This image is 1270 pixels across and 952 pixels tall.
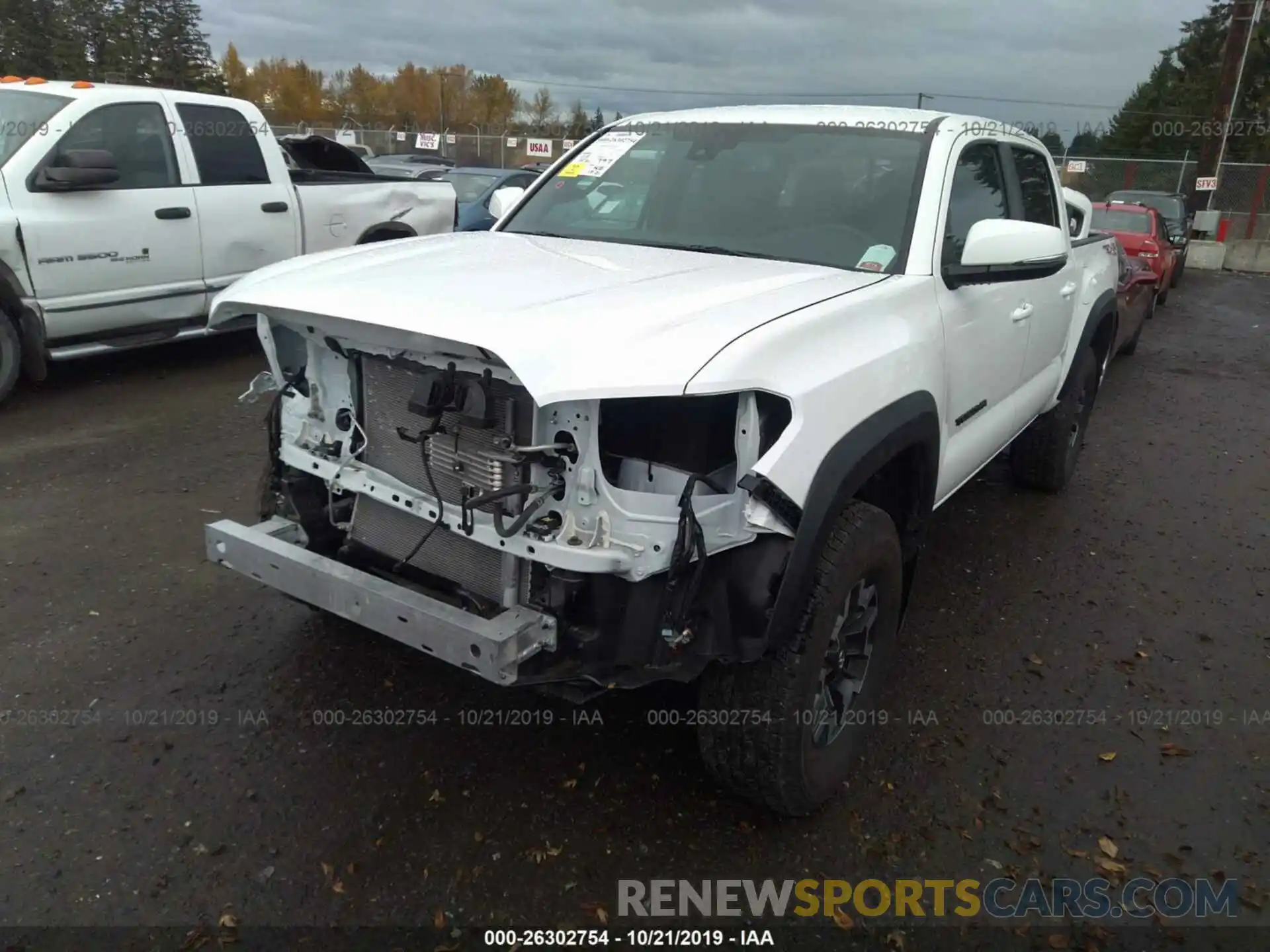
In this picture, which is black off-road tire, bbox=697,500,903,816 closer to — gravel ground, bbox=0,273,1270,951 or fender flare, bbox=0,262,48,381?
gravel ground, bbox=0,273,1270,951

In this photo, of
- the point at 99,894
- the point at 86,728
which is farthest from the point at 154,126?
the point at 99,894

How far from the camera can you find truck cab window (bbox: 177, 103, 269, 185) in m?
6.95

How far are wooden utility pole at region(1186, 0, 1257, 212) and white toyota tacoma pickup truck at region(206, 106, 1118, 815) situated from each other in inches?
776

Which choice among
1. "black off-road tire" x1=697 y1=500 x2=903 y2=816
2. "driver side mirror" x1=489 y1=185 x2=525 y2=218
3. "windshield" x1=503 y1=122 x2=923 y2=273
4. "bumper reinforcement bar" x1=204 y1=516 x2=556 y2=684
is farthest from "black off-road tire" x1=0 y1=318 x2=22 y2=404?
"black off-road tire" x1=697 y1=500 x2=903 y2=816

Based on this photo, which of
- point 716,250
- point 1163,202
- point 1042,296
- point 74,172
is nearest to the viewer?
point 716,250

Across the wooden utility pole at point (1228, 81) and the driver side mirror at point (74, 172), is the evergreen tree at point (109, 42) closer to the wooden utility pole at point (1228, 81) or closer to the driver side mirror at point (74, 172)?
the wooden utility pole at point (1228, 81)

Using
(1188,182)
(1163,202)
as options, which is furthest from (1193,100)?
(1163,202)

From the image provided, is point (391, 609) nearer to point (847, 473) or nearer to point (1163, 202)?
point (847, 473)

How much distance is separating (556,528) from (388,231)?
6.90 meters

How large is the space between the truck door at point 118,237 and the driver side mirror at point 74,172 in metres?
0.05

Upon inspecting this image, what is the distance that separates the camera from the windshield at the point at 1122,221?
41.3ft

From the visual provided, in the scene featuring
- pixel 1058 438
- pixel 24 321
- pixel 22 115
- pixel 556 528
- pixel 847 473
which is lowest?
pixel 1058 438

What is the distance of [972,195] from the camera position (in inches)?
144

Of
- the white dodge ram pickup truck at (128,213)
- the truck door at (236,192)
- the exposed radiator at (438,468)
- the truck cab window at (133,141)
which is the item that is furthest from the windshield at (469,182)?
the exposed radiator at (438,468)
